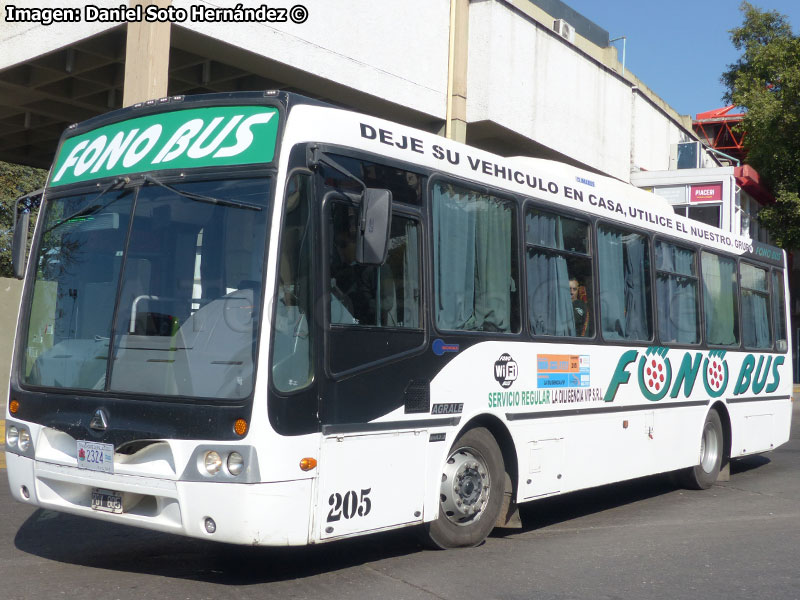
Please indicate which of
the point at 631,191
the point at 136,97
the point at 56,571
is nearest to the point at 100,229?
the point at 56,571

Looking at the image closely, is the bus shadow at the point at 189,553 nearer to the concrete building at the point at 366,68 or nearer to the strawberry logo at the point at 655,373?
the strawberry logo at the point at 655,373

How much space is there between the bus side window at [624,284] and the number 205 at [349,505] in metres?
3.49

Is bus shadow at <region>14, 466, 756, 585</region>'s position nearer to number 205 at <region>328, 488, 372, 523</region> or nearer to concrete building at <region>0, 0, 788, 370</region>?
number 205 at <region>328, 488, 372, 523</region>

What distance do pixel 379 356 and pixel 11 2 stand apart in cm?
1351

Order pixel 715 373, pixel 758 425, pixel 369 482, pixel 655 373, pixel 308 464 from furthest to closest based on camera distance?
pixel 758 425 < pixel 715 373 < pixel 655 373 < pixel 369 482 < pixel 308 464

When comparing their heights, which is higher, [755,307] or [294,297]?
[755,307]

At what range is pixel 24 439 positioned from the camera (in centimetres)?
603

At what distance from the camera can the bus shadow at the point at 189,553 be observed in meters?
6.02

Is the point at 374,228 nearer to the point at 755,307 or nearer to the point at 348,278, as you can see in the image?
the point at 348,278

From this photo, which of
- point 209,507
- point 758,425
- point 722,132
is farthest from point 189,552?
point 722,132

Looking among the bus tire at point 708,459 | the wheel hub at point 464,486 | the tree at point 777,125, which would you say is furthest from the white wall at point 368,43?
the tree at point 777,125

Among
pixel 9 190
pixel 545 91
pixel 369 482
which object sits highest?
pixel 545 91

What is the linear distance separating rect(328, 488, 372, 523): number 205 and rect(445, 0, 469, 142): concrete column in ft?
46.7

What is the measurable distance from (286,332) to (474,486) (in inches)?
86.6
